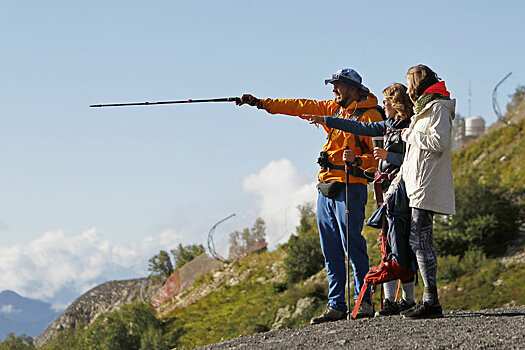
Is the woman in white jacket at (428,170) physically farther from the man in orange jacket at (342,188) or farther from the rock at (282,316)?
the rock at (282,316)

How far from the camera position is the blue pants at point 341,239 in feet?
21.9

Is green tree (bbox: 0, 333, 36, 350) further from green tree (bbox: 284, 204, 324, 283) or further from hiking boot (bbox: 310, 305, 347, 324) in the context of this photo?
hiking boot (bbox: 310, 305, 347, 324)

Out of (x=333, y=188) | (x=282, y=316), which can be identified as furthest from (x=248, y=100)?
(x=282, y=316)

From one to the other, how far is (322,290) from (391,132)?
10727mm

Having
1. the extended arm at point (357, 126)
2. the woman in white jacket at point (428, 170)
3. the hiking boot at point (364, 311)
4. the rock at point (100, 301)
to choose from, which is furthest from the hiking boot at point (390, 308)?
the rock at point (100, 301)

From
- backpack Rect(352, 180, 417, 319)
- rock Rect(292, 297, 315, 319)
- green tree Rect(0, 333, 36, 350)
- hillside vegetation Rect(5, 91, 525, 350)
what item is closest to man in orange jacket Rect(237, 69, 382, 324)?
backpack Rect(352, 180, 417, 319)

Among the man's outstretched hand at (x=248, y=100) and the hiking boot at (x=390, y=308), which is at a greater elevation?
the man's outstretched hand at (x=248, y=100)

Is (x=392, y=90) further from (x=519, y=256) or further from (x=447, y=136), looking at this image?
(x=519, y=256)

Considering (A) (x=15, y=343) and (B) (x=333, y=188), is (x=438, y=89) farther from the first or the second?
(A) (x=15, y=343)

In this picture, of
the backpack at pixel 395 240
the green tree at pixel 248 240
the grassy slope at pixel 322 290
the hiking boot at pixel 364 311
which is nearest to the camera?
the backpack at pixel 395 240

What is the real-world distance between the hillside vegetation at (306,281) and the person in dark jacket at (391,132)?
6.40 meters

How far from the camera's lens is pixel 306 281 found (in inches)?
720

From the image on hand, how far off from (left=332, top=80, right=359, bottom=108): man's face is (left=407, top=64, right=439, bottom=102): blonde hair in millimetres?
793

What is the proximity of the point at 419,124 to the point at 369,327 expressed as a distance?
1671 mm
